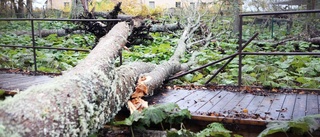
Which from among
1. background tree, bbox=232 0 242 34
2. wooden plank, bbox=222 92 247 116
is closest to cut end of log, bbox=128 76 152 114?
wooden plank, bbox=222 92 247 116

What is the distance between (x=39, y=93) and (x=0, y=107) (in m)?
0.28

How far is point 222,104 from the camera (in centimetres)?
343

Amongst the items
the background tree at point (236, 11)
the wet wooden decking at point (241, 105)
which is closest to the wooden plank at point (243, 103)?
the wet wooden decking at point (241, 105)

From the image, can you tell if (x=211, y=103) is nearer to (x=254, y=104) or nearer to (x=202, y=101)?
(x=202, y=101)

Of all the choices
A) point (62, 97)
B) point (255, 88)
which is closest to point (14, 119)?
point (62, 97)

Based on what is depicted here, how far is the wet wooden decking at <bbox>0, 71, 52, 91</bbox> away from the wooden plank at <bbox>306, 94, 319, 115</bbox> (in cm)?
321

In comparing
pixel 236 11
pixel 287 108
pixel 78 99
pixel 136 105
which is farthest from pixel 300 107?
pixel 236 11

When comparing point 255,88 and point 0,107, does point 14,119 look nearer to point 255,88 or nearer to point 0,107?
point 0,107

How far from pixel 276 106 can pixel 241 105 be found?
330 millimetres

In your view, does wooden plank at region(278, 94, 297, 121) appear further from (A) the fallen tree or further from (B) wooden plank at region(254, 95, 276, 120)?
(A) the fallen tree

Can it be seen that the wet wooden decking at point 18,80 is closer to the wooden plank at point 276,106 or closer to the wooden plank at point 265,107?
the wooden plank at point 265,107

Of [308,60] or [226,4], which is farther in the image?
[226,4]

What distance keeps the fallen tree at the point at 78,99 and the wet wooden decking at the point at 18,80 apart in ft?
5.33

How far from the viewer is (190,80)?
18.5ft
